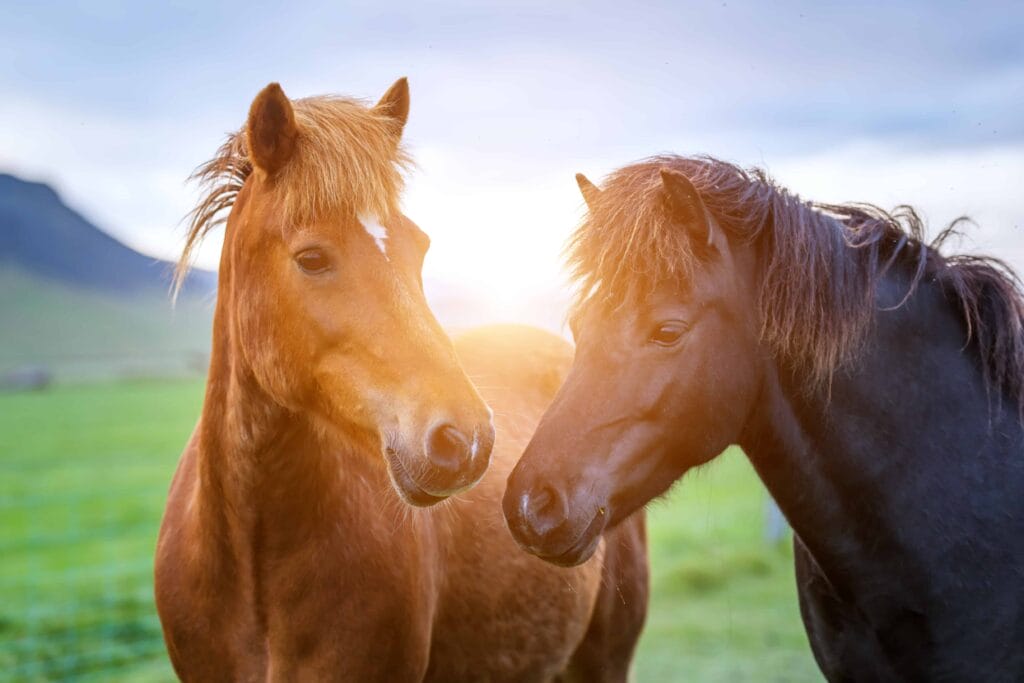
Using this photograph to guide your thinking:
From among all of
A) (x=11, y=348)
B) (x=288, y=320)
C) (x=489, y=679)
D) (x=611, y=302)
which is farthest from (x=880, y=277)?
(x=11, y=348)

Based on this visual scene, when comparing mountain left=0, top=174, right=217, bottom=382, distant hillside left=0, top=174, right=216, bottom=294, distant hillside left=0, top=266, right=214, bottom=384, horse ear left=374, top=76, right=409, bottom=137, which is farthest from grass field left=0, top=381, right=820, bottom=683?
distant hillside left=0, top=174, right=216, bottom=294

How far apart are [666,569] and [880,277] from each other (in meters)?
5.74

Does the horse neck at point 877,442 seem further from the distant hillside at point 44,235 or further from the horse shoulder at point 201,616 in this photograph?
the distant hillside at point 44,235

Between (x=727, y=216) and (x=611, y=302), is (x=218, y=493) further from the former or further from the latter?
(x=727, y=216)

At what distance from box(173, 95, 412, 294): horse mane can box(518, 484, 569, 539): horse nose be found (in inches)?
35.8

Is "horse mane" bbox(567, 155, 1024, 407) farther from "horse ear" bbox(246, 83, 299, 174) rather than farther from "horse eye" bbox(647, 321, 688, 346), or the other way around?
"horse ear" bbox(246, 83, 299, 174)

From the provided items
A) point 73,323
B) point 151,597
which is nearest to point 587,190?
point 151,597

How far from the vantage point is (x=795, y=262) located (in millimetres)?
2379

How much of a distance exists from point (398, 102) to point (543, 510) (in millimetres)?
1486

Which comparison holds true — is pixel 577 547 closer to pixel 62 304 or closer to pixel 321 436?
pixel 321 436

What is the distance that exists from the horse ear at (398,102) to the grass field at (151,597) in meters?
1.52

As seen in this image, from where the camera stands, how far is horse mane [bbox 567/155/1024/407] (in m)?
2.35

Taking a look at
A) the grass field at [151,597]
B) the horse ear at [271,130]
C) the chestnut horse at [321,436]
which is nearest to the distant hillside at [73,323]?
the grass field at [151,597]

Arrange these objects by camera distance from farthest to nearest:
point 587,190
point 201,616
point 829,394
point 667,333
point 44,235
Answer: point 44,235 → point 587,190 → point 201,616 → point 829,394 → point 667,333
